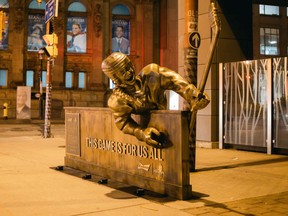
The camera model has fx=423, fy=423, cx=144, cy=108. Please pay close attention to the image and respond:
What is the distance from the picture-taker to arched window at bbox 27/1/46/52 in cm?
3719

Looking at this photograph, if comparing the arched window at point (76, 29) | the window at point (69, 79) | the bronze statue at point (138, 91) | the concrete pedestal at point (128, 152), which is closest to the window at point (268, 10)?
the arched window at point (76, 29)

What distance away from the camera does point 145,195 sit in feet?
20.7

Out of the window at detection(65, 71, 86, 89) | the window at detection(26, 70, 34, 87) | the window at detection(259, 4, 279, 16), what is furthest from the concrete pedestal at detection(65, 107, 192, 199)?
the window at detection(259, 4, 279, 16)

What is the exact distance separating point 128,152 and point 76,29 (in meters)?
32.3

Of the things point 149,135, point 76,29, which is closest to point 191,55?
point 149,135

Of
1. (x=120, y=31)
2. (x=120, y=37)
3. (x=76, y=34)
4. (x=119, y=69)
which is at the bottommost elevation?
(x=119, y=69)

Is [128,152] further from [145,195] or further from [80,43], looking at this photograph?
[80,43]

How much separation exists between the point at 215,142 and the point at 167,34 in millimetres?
27109

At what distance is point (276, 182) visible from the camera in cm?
736

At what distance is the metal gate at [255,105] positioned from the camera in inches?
445

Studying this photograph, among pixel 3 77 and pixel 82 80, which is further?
pixel 82 80

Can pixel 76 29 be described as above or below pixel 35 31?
above

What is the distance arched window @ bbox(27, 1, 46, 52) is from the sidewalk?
2889 cm

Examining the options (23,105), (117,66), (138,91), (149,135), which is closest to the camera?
(149,135)
